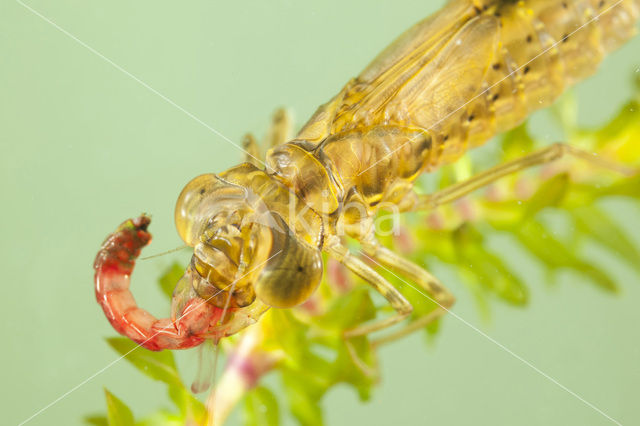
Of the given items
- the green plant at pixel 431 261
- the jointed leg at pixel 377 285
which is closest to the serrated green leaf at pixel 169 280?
the green plant at pixel 431 261

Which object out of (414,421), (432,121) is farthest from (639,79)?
(414,421)

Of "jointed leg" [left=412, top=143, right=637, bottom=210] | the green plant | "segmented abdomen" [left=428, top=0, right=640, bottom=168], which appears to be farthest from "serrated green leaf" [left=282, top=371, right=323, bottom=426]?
"segmented abdomen" [left=428, top=0, right=640, bottom=168]

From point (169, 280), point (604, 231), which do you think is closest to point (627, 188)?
point (604, 231)

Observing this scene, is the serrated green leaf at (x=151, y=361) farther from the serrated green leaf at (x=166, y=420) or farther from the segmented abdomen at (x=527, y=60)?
the segmented abdomen at (x=527, y=60)

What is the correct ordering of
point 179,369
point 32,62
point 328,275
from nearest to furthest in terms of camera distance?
point 179,369, point 328,275, point 32,62

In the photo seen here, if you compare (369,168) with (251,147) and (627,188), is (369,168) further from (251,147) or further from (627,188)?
(627,188)

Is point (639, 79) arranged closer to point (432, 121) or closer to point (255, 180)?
point (432, 121)
